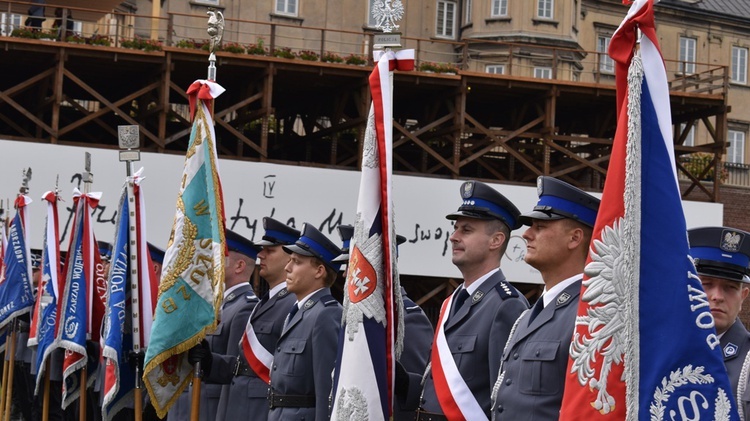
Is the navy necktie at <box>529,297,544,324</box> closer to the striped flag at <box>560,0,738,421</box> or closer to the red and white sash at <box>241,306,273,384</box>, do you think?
the striped flag at <box>560,0,738,421</box>

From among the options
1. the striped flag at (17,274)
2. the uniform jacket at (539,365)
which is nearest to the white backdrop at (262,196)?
the striped flag at (17,274)

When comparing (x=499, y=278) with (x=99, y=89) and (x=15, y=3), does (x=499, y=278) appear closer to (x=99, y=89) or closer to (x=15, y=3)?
(x=15, y=3)

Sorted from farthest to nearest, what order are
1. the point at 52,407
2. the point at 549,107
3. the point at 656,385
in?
the point at 549,107 < the point at 52,407 < the point at 656,385

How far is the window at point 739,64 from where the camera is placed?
47.7m

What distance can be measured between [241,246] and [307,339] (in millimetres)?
1837

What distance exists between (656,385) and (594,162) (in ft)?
78.9

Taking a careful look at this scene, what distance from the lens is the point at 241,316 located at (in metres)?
8.49

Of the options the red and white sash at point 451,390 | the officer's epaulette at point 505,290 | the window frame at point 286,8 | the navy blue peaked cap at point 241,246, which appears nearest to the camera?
the red and white sash at point 451,390

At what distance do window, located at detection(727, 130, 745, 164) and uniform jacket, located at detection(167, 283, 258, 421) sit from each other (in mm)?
39484

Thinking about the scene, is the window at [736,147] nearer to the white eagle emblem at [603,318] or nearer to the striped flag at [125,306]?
the striped flag at [125,306]

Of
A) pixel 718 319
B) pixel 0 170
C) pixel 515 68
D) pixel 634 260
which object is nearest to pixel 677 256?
pixel 634 260

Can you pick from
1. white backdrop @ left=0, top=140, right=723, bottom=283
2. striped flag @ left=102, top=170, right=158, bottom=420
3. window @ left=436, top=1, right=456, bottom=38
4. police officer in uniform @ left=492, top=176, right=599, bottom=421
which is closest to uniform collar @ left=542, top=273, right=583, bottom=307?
police officer in uniform @ left=492, top=176, right=599, bottom=421

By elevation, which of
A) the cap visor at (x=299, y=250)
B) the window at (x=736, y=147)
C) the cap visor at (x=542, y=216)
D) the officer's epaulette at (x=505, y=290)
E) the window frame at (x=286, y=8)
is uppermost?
the window frame at (x=286, y=8)

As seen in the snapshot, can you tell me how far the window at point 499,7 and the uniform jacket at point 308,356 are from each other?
110ft
